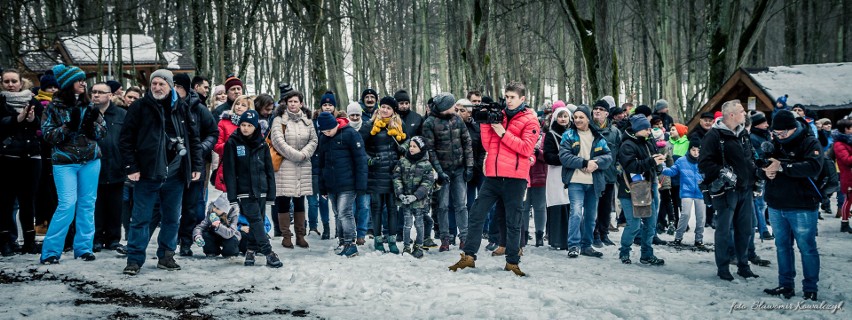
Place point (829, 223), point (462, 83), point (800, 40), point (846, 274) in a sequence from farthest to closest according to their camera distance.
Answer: point (800, 40), point (462, 83), point (829, 223), point (846, 274)

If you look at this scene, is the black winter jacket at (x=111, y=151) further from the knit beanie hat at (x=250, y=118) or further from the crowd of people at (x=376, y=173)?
the knit beanie hat at (x=250, y=118)

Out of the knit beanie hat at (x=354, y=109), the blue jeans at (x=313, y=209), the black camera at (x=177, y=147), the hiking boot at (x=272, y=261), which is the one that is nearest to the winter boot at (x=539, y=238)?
the knit beanie hat at (x=354, y=109)

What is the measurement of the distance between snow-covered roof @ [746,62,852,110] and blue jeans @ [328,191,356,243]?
12.5m

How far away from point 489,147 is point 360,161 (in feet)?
6.53

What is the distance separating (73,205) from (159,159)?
1.16m

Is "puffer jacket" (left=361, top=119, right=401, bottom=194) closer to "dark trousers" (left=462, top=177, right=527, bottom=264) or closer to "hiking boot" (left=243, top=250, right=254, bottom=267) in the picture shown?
"dark trousers" (left=462, top=177, right=527, bottom=264)

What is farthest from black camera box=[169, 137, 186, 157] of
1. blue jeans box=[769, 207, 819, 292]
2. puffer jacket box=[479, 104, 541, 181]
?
blue jeans box=[769, 207, 819, 292]

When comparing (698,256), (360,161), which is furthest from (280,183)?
(698,256)

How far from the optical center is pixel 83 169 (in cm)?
670

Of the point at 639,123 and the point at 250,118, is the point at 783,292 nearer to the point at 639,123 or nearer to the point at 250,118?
the point at 639,123

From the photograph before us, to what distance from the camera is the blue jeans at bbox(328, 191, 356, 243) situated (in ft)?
26.7

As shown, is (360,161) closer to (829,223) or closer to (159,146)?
(159,146)

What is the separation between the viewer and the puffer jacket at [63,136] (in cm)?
643

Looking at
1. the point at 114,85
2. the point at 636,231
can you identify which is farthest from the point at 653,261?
the point at 114,85
